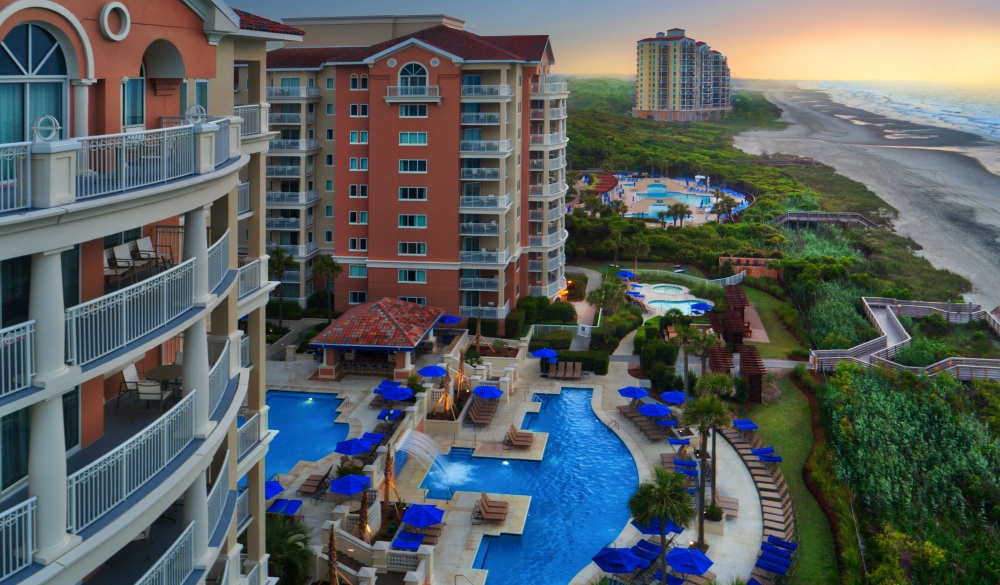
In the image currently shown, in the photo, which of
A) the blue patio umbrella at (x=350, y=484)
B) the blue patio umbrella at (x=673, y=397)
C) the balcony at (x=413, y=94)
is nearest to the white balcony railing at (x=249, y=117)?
the blue patio umbrella at (x=350, y=484)

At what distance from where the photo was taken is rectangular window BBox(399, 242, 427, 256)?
52.3 metres

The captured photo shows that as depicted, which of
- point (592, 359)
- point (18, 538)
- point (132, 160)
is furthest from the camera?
point (592, 359)

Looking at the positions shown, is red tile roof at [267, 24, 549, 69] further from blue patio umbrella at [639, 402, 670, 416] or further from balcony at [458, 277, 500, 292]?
blue patio umbrella at [639, 402, 670, 416]

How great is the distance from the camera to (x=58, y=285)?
1011cm

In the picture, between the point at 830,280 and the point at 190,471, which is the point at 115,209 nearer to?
the point at 190,471

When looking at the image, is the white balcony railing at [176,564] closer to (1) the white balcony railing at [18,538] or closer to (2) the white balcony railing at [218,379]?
(2) the white balcony railing at [218,379]

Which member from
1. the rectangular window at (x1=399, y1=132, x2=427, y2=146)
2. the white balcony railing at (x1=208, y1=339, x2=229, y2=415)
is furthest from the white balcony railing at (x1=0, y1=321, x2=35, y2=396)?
the rectangular window at (x1=399, y1=132, x2=427, y2=146)

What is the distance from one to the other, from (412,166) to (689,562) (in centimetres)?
2997

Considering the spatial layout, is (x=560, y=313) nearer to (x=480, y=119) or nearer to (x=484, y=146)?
(x=484, y=146)

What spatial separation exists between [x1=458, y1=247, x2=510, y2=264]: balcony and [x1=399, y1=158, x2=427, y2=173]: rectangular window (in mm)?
4857

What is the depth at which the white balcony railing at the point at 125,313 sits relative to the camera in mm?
10766

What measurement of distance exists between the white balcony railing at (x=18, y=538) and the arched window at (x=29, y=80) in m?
4.55

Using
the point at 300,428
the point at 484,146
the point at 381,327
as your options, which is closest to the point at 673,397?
the point at 381,327

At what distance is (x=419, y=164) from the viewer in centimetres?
5141
